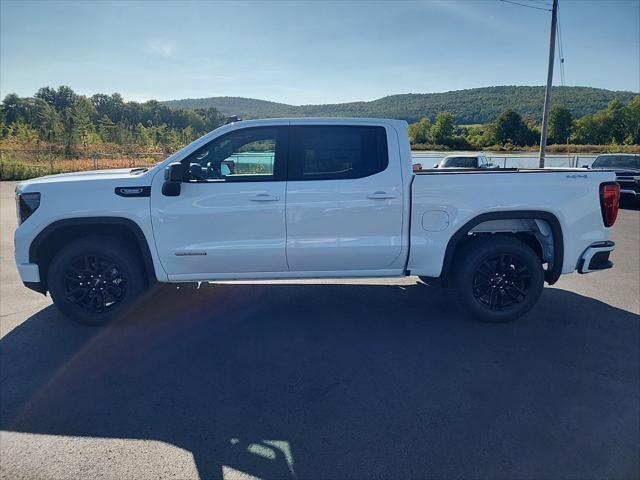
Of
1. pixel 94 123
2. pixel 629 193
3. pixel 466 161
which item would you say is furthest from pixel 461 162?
pixel 94 123

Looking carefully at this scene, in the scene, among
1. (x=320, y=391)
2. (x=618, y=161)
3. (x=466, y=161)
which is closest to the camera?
(x=320, y=391)

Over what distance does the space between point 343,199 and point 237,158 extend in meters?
1.17

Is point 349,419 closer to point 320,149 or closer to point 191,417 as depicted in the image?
point 191,417

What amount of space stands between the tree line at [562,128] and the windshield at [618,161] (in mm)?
37082

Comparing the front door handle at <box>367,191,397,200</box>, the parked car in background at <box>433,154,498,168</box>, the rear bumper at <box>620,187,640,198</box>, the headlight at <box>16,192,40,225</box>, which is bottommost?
the rear bumper at <box>620,187,640,198</box>

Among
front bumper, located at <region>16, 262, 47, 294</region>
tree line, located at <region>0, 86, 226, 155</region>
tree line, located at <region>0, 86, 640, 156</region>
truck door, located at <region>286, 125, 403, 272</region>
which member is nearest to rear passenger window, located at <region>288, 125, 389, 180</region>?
truck door, located at <region>286, 125, 403, 272</region>

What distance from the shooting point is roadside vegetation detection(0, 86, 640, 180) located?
102 feet

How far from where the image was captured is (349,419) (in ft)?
9.29

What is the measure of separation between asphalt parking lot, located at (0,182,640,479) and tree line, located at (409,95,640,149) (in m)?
49.8

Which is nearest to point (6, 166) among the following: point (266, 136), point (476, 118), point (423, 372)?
point (266, 136)

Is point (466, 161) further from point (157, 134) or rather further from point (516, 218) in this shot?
point (157, 134)

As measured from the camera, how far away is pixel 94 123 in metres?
65.4

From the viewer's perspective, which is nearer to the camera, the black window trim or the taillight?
the black window trim

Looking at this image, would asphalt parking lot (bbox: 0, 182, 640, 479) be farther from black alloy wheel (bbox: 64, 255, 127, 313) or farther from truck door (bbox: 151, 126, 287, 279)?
truck door (bbox: 151, 126, 287, 279)
